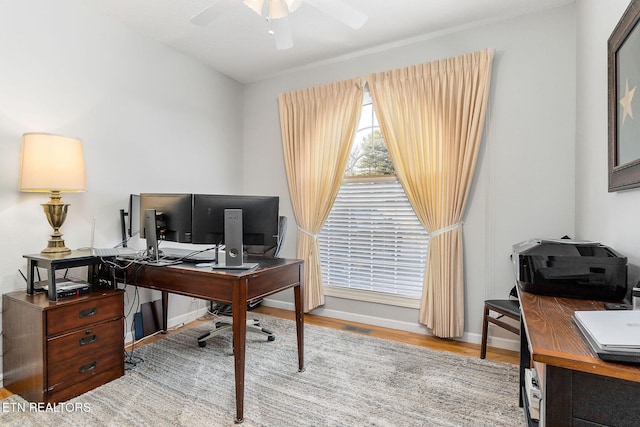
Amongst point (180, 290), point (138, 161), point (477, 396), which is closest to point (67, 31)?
point (138, 161)

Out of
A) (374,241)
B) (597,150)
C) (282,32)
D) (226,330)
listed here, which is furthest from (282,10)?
(226,330)

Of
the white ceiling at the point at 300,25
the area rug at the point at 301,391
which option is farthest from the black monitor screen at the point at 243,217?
the white ceiling at the point at 300,25

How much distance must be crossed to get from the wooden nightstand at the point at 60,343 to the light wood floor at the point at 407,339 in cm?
29

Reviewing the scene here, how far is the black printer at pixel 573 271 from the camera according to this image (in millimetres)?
1313

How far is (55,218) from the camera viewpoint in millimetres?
2238

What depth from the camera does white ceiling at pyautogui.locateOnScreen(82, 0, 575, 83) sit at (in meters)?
2.59

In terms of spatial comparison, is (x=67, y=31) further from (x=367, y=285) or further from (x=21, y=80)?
(x=367, y=285)

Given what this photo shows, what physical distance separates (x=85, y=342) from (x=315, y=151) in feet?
8.22

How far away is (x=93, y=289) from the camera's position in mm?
2311

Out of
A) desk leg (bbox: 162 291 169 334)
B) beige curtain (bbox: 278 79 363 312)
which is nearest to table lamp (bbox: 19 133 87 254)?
desk leg (bbox: 162 291 169 334)

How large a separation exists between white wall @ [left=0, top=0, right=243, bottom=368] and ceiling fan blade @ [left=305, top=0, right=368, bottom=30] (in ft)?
5.82

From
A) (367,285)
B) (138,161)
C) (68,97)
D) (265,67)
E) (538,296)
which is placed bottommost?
(367,285)

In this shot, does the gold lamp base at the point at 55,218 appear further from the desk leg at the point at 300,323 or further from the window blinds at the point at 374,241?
the window blinds at the point at 374,241

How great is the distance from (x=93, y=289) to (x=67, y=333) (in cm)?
36
